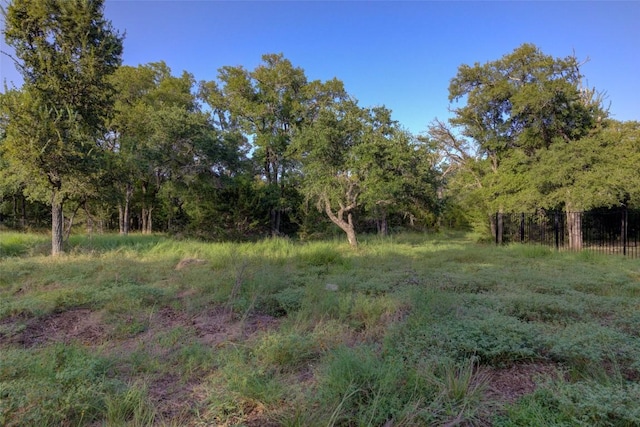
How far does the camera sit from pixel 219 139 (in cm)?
1822

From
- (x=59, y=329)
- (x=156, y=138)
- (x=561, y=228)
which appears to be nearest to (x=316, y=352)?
(x=59, y=329)

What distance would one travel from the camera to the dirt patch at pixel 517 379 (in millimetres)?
2654

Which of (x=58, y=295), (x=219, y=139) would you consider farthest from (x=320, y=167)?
(x=58, y=295)

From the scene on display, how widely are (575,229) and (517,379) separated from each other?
1610 cm

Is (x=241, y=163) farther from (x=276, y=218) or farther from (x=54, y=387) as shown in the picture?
(x=54, y=387)

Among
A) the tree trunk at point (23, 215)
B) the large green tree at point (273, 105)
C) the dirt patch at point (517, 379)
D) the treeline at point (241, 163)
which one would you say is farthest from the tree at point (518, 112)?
the tree trunk at point (23, 215)

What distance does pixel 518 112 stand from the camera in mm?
17797

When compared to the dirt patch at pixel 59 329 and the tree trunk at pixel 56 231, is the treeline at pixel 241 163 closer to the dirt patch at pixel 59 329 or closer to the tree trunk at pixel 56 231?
the tree trunk at pixel 56 231

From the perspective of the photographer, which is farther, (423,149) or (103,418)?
(423,149)

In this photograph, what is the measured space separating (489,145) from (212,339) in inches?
811

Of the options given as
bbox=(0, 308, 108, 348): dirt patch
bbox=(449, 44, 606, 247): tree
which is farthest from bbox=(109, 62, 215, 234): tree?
bbox=(449, 44, 606, 247): tree

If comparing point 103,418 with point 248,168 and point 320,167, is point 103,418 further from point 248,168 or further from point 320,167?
point 248,168

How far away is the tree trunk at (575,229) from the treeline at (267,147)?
95 cm

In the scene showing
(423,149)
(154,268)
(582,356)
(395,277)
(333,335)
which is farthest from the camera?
(423,149)
